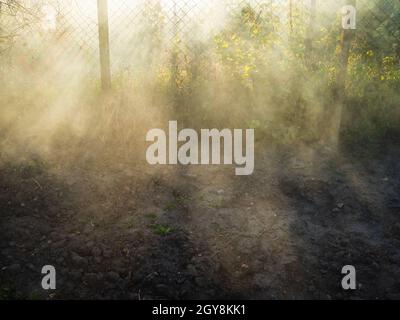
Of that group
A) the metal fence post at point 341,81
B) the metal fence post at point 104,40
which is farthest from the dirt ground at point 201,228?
the metal fence post at point 104,40

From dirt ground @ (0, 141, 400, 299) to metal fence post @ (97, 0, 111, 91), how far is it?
1.16 metres

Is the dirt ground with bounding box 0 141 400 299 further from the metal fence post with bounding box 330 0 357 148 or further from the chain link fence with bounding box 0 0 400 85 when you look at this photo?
the chain link fence with bounding box 0 0 400 85

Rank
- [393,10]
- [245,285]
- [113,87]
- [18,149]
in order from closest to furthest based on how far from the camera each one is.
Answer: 1. [245,285]
2. [18,149]
3. [113,87]
4. [393,10]

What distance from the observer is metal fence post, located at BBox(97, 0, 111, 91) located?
5.32 metres

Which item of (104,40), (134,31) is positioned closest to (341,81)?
(104,40)

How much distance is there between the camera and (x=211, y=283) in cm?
341

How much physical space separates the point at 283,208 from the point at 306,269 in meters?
1.13

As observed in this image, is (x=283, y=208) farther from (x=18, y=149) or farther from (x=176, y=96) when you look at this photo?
(x=18, y=149)

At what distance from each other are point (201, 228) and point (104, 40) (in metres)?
3.03

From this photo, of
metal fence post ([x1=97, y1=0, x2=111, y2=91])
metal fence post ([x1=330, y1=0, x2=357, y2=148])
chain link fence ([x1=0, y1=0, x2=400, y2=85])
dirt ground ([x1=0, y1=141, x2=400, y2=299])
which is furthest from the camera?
chain link fence ([x1=0, y1=0, x2=400, y2=85])

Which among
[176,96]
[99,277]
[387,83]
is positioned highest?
[387,83]

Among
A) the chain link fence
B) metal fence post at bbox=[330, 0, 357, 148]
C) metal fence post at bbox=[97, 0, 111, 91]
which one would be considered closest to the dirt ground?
metal fence post at bbox=[330, 0, 357, 148]

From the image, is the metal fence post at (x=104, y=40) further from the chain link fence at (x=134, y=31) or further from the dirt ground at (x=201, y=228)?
the dirt ground at (x=201, y=228)
